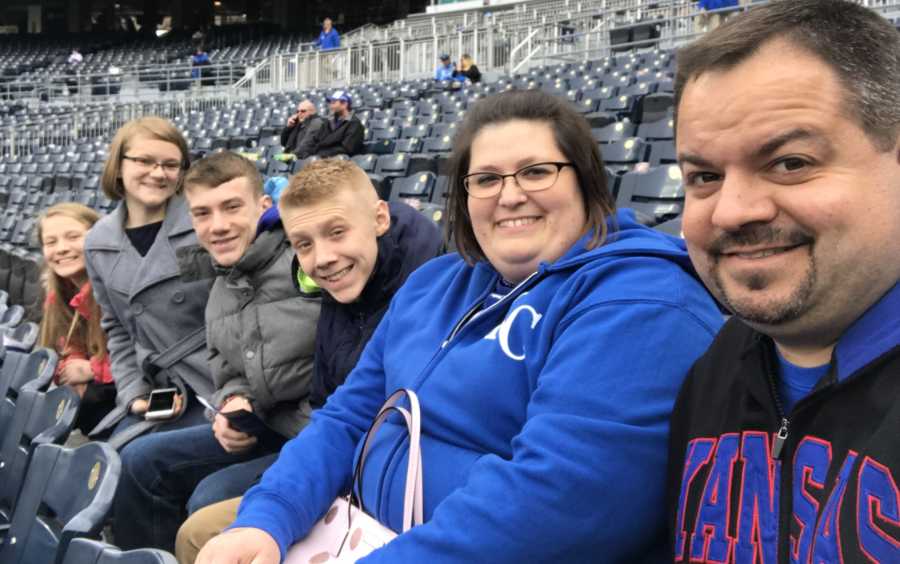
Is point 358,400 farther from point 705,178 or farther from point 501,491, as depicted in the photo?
point 705,178

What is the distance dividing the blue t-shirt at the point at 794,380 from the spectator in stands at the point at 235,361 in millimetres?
1682

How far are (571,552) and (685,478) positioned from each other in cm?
23

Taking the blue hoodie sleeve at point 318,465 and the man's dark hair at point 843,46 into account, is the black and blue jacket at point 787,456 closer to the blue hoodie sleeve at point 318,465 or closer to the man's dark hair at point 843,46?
the man's dark hair at point 843,46

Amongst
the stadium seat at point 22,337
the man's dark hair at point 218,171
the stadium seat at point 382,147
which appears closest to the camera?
the man's dark hair at point 218,171

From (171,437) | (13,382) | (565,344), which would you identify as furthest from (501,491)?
(13,382)

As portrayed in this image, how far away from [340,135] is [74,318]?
5.96 meters

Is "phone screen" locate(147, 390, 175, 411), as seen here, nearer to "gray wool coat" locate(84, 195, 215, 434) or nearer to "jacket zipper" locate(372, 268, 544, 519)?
"gray wool coat" locate(84, 195, 215, 434)

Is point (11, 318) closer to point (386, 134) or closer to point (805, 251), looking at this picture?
point (805, 251)

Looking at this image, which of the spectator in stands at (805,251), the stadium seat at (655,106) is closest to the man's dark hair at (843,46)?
the spectator in stands at (805,251)

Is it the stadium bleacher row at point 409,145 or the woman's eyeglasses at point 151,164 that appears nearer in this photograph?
the woman's eyeglasses at point 151,164

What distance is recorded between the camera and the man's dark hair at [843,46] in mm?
930

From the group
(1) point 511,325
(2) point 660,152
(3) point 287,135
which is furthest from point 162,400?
(3) point 287,135

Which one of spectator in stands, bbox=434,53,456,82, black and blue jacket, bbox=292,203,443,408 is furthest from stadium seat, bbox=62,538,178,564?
spectator in stands, bbox=434,53,456,82

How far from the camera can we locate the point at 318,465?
5.94ft
